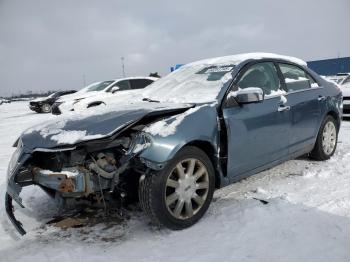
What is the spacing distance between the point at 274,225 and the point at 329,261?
2.10 feet

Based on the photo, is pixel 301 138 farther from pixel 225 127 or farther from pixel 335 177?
pixel 225 127

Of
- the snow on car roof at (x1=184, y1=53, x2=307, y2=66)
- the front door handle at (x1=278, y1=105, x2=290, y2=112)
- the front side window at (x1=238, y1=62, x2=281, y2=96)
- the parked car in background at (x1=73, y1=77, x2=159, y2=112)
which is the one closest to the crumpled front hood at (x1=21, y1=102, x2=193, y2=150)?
the front side window at (x1=238, y1=62, x2=281, y2=96)

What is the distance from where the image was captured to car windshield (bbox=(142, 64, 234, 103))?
3.53 metres

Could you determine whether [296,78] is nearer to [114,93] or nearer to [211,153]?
[211,153]

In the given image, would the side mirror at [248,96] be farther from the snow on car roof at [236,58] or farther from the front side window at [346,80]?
the front side window at [346,80]

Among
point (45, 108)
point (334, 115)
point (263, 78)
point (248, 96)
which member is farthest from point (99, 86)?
point (248, 96)

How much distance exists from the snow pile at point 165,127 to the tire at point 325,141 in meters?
2.63

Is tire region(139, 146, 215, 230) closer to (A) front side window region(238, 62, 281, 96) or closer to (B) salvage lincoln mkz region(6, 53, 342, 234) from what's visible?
(B) salvage lincoln mkz region(6, 53, 342, 234)

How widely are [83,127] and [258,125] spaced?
5.91 feet

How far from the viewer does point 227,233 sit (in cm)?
292

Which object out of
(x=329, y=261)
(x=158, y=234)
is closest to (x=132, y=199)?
(x=158, y=234)

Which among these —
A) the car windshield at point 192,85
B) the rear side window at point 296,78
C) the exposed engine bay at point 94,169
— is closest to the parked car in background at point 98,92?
the car windshield at point 192,85

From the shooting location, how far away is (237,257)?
253 cm

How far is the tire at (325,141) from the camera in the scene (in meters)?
4.80
